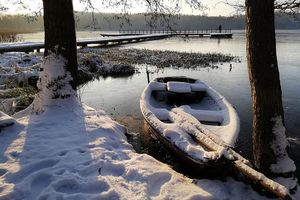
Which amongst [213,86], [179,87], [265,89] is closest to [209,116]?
[179,87]

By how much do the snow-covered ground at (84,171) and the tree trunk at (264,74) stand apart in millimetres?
745

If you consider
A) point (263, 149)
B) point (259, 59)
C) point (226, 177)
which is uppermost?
point (259, 59)

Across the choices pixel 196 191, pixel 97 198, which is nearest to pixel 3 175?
pixel 97 198

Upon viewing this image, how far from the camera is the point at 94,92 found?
51.9ft

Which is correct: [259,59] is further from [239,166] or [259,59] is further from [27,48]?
[27,48]

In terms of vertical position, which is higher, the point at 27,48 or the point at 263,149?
the point at 27,48

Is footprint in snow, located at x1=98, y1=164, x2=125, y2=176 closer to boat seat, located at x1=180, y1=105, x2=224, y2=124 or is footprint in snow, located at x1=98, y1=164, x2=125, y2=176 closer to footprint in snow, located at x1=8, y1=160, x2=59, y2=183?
footprint in snow, located at x1=8, y1=160, x2=59, y2=183

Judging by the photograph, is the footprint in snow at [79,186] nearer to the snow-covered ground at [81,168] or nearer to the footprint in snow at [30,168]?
the snow-covered ground at [81,168]

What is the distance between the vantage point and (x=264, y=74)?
508 cm

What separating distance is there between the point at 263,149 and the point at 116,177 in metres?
2.31

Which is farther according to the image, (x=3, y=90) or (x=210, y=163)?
(x=3, y=90)

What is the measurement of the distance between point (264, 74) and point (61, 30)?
16.7 ft

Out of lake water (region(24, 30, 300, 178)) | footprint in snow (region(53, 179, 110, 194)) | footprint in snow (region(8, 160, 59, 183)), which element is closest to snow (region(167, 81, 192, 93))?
lake water (region(24, 30, 300, 178))

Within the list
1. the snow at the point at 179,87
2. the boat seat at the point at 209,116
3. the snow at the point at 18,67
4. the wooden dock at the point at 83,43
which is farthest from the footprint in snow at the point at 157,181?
the wooden dock at the point at 83,43
